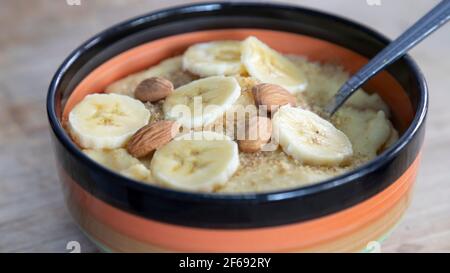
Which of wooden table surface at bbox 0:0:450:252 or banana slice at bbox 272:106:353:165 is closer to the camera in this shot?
banana slice at bbox 272:106:353:165

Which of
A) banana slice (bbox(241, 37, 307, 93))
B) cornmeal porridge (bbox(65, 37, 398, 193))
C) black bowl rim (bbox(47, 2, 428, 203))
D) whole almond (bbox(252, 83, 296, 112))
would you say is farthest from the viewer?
banana slice (bbox(241, 37, 307, 93))

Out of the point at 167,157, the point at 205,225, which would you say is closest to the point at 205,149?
the point at 167,157

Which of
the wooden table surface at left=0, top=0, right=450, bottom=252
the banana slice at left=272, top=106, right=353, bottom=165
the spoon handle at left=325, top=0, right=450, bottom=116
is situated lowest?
the wooden table surface at left=0, top=0, right=450, bottom=252

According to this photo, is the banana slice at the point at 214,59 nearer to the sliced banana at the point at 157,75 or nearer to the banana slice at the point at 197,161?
the sliced banana at the point at 157,75

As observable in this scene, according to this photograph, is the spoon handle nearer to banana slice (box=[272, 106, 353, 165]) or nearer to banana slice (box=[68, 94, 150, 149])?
banana slice (box=[272, 106, 353, 165])

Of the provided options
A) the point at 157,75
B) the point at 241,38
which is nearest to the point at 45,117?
the point at 157,75

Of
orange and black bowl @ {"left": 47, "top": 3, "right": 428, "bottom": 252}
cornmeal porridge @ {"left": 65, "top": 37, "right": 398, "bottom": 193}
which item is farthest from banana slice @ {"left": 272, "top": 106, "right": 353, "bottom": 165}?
orange and black bowl @ {"left": 47, "top": 3, "right": 428, "bottom": 252}

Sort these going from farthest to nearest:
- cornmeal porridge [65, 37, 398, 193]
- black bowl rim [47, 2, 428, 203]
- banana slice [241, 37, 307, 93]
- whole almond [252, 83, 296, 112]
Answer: banana slice [241, 37, 307, 93] < whole almond [252, 83, 296, 112] < cornmeal porridge [65, 37, 398, 193] < black bowl rim [47, 2, 428, 203]
